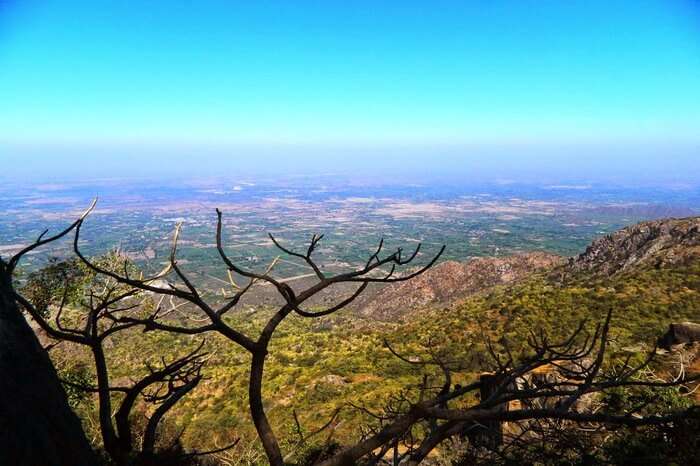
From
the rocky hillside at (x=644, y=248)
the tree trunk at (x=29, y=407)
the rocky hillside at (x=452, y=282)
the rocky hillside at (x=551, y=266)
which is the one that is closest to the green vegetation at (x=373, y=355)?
the rocky hillside at (x=644, y=248)

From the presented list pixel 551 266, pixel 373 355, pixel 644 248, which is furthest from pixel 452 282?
pixel 373 355

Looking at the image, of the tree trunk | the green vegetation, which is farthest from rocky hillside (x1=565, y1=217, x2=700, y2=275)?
the tree trunk

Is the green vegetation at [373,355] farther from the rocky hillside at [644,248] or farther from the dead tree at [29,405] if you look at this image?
the dead tree at [29,405]

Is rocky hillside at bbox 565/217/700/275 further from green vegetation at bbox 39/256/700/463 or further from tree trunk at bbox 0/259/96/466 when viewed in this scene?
tree trunk at bbox 0/259/96/466

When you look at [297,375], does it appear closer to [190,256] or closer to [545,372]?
[545,372]

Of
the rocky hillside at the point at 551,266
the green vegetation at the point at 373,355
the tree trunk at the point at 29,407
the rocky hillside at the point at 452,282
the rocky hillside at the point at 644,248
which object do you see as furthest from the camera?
the rocky hillside at the point at 452,282

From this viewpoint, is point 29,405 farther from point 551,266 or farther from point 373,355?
point 551,266
